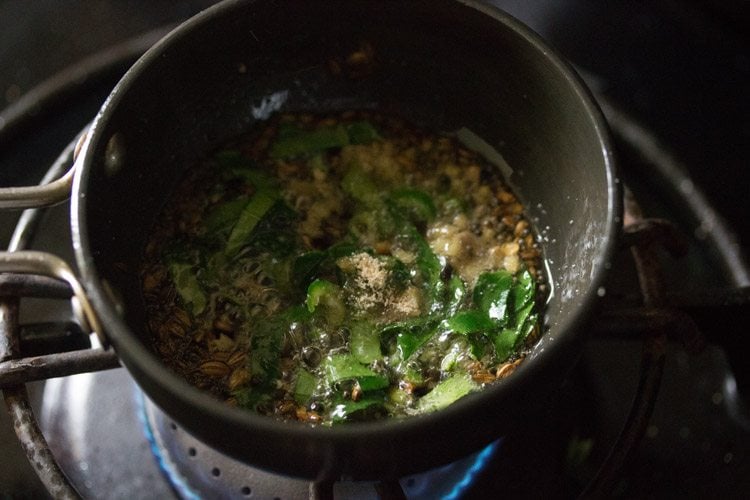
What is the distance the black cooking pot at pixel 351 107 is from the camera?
697 mm

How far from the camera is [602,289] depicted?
2.48 ft

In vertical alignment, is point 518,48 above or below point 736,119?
above

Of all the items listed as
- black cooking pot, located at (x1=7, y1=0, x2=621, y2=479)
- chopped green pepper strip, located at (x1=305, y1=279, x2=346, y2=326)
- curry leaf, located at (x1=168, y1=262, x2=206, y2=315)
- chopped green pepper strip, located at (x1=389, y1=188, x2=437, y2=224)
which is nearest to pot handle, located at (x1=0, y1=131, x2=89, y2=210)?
black cooking pot, located at (x1=7, y1=0, x2=621, y2=479)

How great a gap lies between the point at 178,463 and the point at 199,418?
0.36 m

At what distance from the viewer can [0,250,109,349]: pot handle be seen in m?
0.73

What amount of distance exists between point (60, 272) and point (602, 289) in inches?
20.2

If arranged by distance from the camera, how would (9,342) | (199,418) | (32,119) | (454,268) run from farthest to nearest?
(32,119) < (454,268) < (9,342) < (199,418)

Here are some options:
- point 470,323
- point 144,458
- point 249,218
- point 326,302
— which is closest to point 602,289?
point 470,323

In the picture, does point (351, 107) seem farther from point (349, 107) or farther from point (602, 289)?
point (602, 289)

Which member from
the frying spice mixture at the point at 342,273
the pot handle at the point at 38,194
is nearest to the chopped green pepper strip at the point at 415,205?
the frying spice mixture at the point at 342,273

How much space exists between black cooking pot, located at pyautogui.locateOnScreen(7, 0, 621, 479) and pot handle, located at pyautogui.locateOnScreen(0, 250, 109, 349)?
0.02 m

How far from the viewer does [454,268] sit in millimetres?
1035

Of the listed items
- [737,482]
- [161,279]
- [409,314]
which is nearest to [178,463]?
[161,279]

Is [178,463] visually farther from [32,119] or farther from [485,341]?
[32,119]
